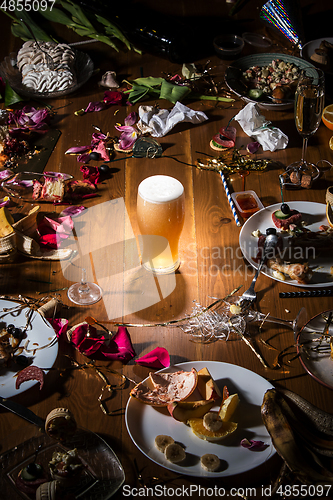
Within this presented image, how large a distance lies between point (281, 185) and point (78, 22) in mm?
1458

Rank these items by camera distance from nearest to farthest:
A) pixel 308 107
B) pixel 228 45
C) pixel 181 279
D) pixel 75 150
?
pixel 181 279 < pixel 308 107 < pixel 75 150 < pixel 228 45

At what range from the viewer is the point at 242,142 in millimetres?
1629

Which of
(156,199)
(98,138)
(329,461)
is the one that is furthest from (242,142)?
(329,461)

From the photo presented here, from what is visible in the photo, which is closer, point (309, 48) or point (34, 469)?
point (34, 469)

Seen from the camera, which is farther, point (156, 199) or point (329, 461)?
point (156, 199)

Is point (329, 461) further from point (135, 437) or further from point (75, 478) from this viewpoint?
point (75, 478)

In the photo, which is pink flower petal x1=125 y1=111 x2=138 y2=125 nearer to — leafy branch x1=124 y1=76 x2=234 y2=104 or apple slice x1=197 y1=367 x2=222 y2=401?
leafy branch x1=124 y1=76 x2=234 y2=104

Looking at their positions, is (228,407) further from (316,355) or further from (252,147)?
(252,147)

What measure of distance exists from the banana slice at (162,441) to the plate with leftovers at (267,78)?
52.9 inches

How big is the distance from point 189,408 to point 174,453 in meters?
0.09

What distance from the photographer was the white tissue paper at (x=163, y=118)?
166 cm

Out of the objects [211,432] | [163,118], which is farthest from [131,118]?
[211,432]

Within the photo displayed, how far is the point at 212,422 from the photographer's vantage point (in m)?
0.81

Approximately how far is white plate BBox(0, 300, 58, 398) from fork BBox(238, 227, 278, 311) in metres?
0.49
